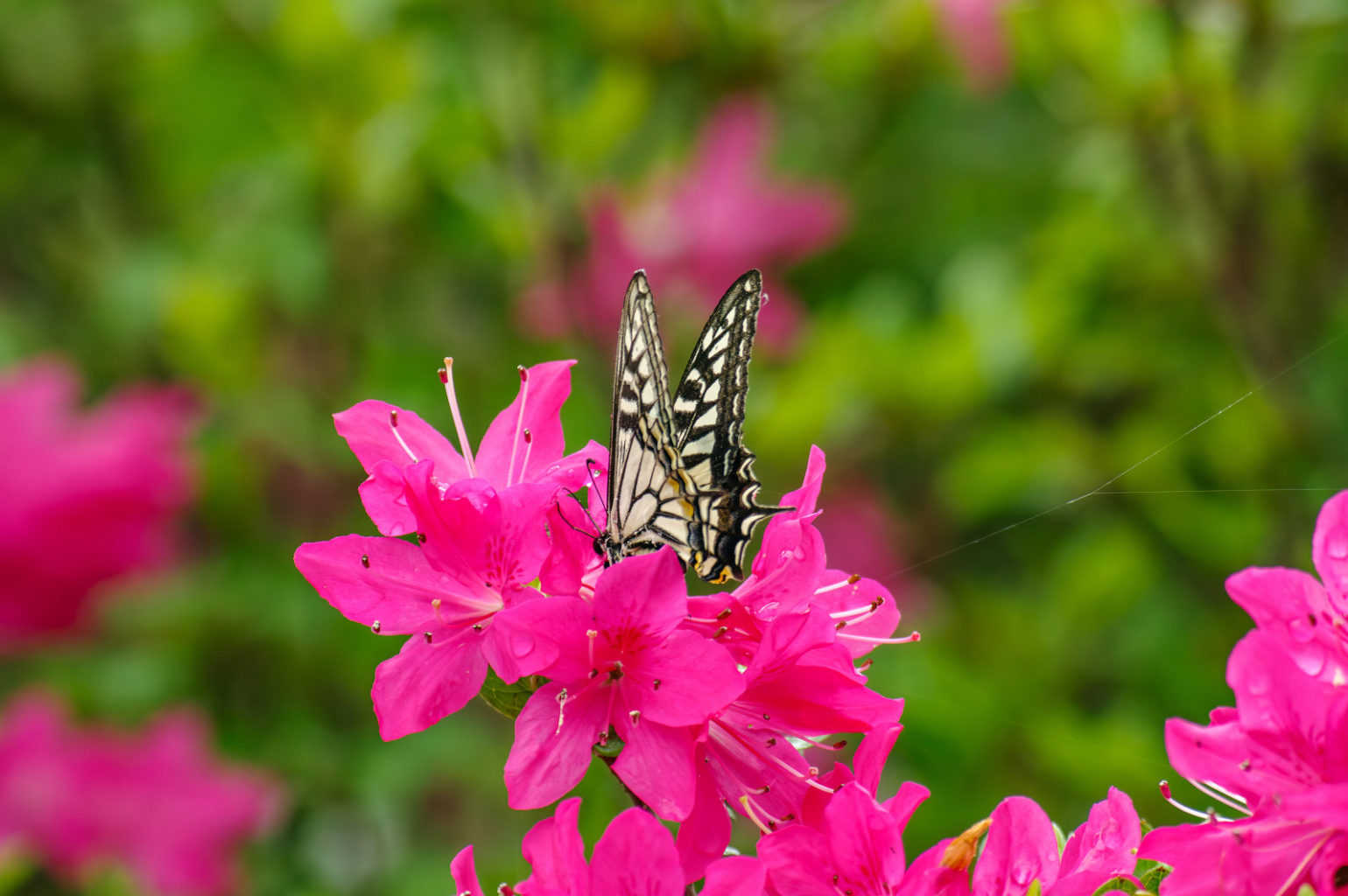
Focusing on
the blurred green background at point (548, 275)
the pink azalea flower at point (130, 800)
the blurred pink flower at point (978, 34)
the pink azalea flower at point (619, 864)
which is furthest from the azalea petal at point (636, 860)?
the blurred pink flower at point (978, 34)

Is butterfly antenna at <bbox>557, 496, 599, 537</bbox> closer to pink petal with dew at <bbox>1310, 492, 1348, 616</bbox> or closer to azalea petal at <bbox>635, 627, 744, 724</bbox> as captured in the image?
azalea petal at <bbox>635, 627, 744, 724</bbox>

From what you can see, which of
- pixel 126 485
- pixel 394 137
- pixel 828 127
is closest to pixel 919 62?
pixel 828 127

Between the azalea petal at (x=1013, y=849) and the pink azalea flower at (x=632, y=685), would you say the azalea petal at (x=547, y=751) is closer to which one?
the pink azalea flower at (x=632, y=685)

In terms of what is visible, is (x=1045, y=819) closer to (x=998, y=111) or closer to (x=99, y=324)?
(x=99, y=324)

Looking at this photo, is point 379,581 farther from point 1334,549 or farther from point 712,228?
point 712,228

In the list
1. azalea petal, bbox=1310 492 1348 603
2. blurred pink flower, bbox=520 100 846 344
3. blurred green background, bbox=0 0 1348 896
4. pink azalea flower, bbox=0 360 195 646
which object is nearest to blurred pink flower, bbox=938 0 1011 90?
blurred green background, bbox=0 0 1348 896
